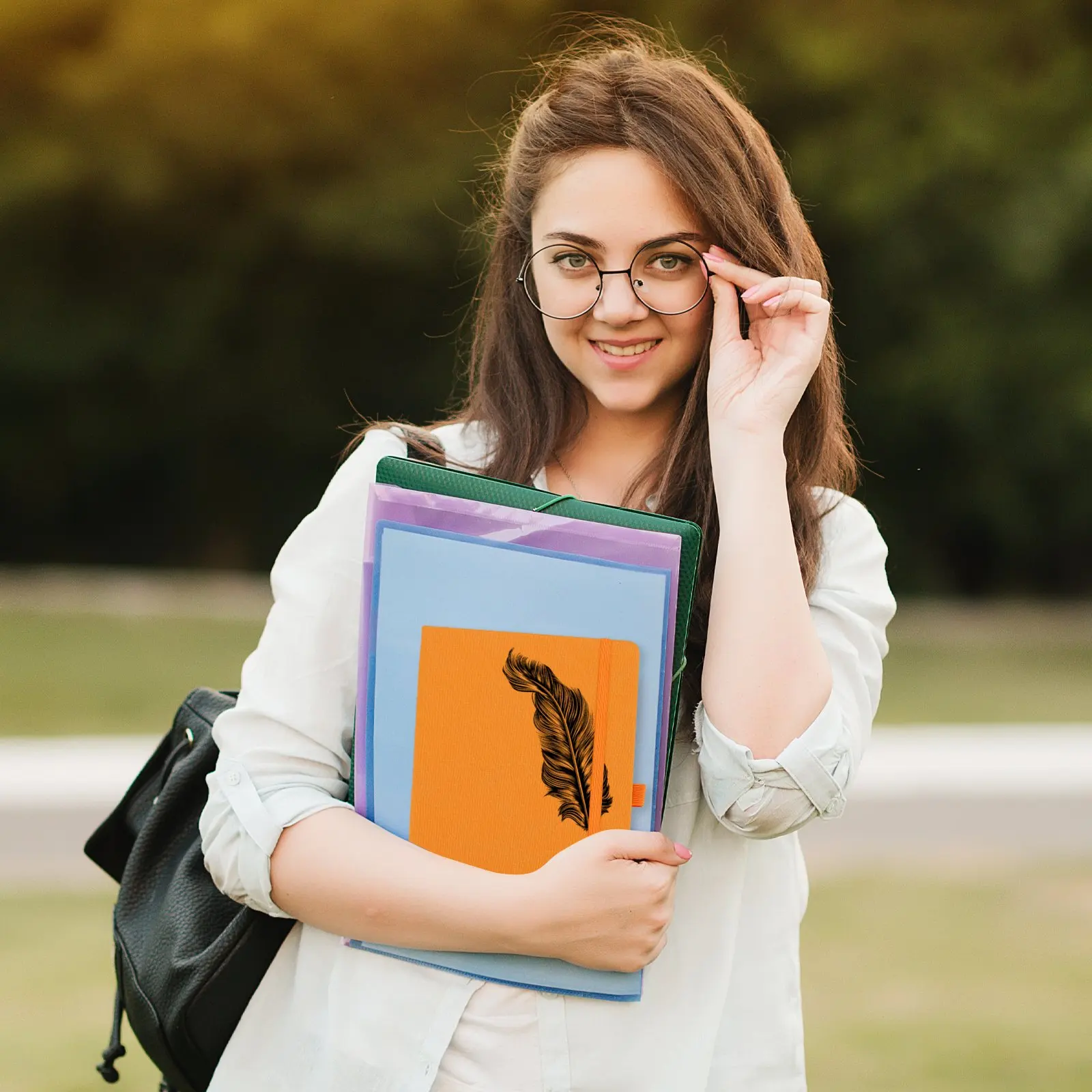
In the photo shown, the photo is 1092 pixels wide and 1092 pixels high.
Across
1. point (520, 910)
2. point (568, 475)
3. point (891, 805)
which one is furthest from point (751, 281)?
point (891, 805)

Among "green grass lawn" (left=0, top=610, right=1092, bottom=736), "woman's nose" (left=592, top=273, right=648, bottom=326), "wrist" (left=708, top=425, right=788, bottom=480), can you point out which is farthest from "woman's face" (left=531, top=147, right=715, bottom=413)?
"green grass lawn" (left=0, top=610, right=1092, bottom=736)

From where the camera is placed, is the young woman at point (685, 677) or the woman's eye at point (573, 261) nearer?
the young woman at point (685, 677)

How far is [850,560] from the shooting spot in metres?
1.27

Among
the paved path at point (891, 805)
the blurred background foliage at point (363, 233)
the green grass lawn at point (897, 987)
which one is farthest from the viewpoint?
the blurred background foliage at point (363, 233)

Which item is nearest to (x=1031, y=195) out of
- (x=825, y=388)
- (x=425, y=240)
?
(x=425, y=240)

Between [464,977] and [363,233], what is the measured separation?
27.6 feet

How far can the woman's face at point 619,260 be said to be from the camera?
48.0 inches

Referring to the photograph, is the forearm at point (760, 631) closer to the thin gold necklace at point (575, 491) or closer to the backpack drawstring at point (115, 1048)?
the thin gold necklace at point (575, 491)

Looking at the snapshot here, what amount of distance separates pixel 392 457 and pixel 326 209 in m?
8.39

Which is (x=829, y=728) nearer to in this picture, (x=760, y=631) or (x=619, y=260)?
(x=760, y=631)

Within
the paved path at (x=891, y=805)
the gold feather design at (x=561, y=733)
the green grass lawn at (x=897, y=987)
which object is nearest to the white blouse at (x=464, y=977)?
the gold feather design at (x=561, y=733)

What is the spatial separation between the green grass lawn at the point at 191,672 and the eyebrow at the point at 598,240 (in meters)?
4.45

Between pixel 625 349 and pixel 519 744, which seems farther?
pixel 625 349

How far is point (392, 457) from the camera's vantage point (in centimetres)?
108
